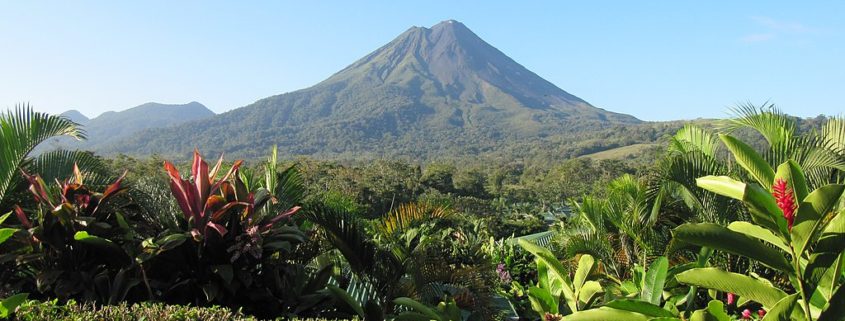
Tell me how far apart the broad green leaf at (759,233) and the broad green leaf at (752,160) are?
0.53ft

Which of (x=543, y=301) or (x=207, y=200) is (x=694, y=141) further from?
(x=207, y=200)

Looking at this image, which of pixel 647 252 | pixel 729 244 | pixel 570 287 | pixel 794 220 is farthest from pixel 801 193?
pixel 647 252

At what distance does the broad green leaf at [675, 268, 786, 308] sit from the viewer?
134 cm

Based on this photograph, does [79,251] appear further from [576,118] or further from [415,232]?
[576,118]

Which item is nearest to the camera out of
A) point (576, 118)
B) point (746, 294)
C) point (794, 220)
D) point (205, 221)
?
point (794, 220)

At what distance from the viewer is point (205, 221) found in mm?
3039

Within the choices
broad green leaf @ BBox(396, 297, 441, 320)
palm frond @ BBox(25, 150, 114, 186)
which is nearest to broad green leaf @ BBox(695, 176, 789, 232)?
broad green leaf @ BBox(396, 297, 441, 320)

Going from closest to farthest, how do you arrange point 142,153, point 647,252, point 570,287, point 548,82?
point 570,287 → point 647,252 → point 142,153 → point 548,82

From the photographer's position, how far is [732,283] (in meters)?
1.36

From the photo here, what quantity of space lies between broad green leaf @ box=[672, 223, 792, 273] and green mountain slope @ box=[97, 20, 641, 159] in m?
104

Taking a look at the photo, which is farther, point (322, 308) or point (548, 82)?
point (548, 82)

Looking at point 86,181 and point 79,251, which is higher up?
point 86,181

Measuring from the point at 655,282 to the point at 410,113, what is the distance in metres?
146

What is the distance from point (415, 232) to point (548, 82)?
194533 mm
